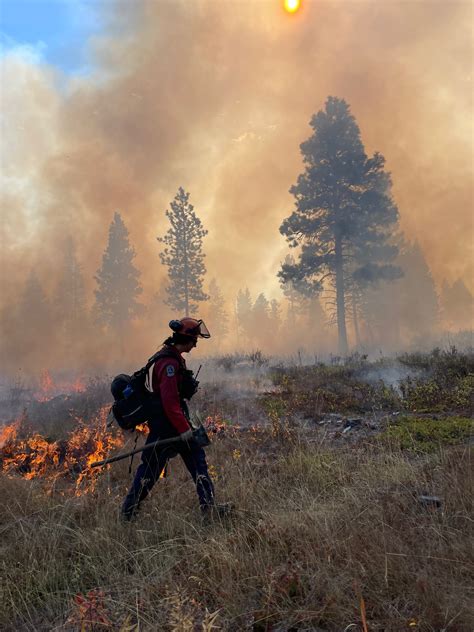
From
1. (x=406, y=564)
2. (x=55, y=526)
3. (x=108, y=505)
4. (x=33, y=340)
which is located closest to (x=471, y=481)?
(x=406, y=564)

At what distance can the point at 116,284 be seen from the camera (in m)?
41.9

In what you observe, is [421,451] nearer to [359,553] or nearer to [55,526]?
[359,553]

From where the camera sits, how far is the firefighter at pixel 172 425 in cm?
423

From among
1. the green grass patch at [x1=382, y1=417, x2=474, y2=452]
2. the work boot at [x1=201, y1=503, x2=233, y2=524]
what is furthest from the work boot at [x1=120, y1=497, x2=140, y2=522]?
the green grass patch at [x1=382, y1=417, x2=474, y2=452]

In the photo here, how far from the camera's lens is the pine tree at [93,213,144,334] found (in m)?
41.9

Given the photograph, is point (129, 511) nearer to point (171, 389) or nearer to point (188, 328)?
point (171, 389)

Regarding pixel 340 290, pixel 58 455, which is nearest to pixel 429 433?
pixel 58 455

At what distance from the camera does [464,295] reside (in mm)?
60688

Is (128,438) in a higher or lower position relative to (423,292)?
lower

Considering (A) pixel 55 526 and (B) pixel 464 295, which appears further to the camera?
(B) pixel 464 295

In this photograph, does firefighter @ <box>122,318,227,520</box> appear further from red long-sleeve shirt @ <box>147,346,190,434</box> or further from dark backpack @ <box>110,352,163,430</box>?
dark backpack @ <box>110,352,163,430</box>

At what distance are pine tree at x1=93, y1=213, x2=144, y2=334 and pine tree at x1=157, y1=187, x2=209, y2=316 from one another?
478cm

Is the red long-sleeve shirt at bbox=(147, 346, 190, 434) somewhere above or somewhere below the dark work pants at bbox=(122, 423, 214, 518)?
above

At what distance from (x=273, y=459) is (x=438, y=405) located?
4.24m
